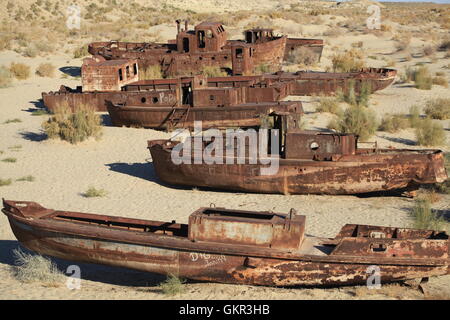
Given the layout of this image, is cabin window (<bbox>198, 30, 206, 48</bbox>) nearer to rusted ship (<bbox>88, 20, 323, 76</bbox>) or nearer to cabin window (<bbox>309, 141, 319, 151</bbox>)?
rusted ship (<bbox>88, 20, 323, 76</bbox>)

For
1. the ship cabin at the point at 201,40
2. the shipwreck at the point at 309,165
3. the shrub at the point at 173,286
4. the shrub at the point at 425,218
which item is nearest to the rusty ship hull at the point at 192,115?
the shipwreck at the point at 309,165

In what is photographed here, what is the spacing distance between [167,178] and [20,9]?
44.4 m

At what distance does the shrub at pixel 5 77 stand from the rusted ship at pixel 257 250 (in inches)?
714

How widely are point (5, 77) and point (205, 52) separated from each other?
9060mm

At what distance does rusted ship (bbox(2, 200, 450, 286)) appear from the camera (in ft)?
27.8

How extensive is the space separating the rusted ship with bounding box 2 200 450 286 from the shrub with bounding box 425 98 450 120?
12.6 metres

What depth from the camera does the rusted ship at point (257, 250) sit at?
8.46m

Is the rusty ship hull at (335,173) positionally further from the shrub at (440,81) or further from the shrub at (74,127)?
the shrub at (440,81)

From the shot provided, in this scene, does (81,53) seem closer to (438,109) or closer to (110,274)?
(438,109)

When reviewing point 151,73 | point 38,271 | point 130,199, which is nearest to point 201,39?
point 151,73

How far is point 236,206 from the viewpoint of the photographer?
12906mm

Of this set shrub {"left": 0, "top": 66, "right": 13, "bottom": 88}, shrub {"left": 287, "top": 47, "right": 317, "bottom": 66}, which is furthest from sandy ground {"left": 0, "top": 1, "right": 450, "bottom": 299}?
shrub {"left": 287, "top": 47, "right": 317, "bottom": 66}

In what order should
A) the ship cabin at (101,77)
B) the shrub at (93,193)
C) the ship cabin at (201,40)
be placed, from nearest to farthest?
the shrub at (93,193)
the ship cabin at (101,77)
the ship cabin at (201,40)
